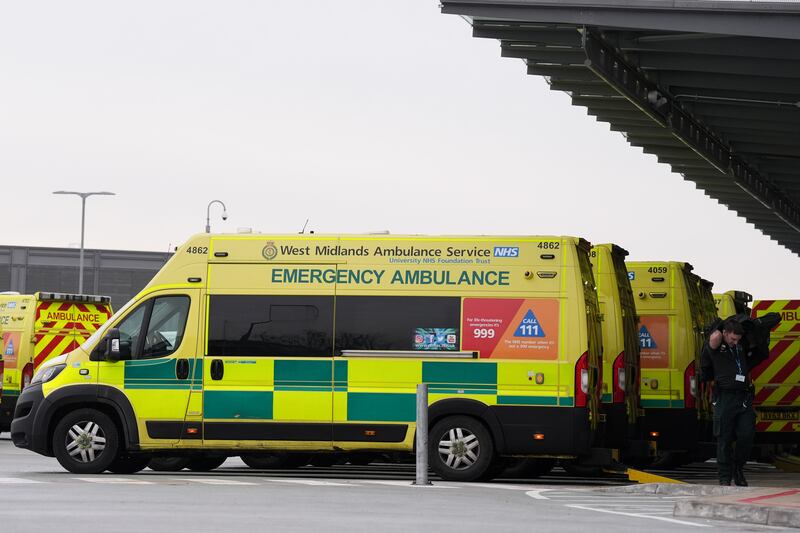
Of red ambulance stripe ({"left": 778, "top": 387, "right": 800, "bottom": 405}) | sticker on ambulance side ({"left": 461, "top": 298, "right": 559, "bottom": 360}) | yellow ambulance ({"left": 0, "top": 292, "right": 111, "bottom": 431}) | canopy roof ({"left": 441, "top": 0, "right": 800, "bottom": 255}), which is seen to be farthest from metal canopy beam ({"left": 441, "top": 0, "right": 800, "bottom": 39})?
yellow ambulance ({"left": 0, "top": 292, "right": 111, "bottom": 431})

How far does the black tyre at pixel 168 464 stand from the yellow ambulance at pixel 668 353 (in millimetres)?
5347

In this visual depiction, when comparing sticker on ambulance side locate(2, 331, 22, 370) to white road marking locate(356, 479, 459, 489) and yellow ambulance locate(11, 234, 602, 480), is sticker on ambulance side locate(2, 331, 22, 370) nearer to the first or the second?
yellow ambulance locate(11, 234, 602, 480)

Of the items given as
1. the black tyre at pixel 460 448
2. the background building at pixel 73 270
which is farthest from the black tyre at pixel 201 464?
the background building at pixel 73 270

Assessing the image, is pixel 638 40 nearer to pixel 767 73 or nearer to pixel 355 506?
pixel 767 73

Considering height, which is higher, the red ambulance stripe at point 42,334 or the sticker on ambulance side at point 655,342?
the red ambulance stripe at point 42,334

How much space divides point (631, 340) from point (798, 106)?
568cm

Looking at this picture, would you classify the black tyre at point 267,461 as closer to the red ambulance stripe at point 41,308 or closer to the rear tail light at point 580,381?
the rear tail light at point 580,381

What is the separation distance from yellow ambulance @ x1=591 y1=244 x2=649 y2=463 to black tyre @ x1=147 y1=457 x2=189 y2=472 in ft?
16.1

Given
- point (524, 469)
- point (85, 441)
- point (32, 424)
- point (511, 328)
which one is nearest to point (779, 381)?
point (524, 469)

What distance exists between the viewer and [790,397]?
21719mm

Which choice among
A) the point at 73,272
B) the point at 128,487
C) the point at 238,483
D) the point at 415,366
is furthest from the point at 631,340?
the point at 73,272

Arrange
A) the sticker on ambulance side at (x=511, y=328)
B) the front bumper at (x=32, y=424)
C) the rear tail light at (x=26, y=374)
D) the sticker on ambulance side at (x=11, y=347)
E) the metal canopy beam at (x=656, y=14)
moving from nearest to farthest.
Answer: the sticker on ambulance side at (x=511, y=328), the metal canopy beam at (x=656, y=14), the front bumper at (x=32, y=424), the rear tail light at (x=26, y=374), the sticker on ambulance side at (x=11, y=347)

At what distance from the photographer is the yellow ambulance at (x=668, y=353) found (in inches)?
767

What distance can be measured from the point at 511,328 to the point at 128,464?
4451mm
